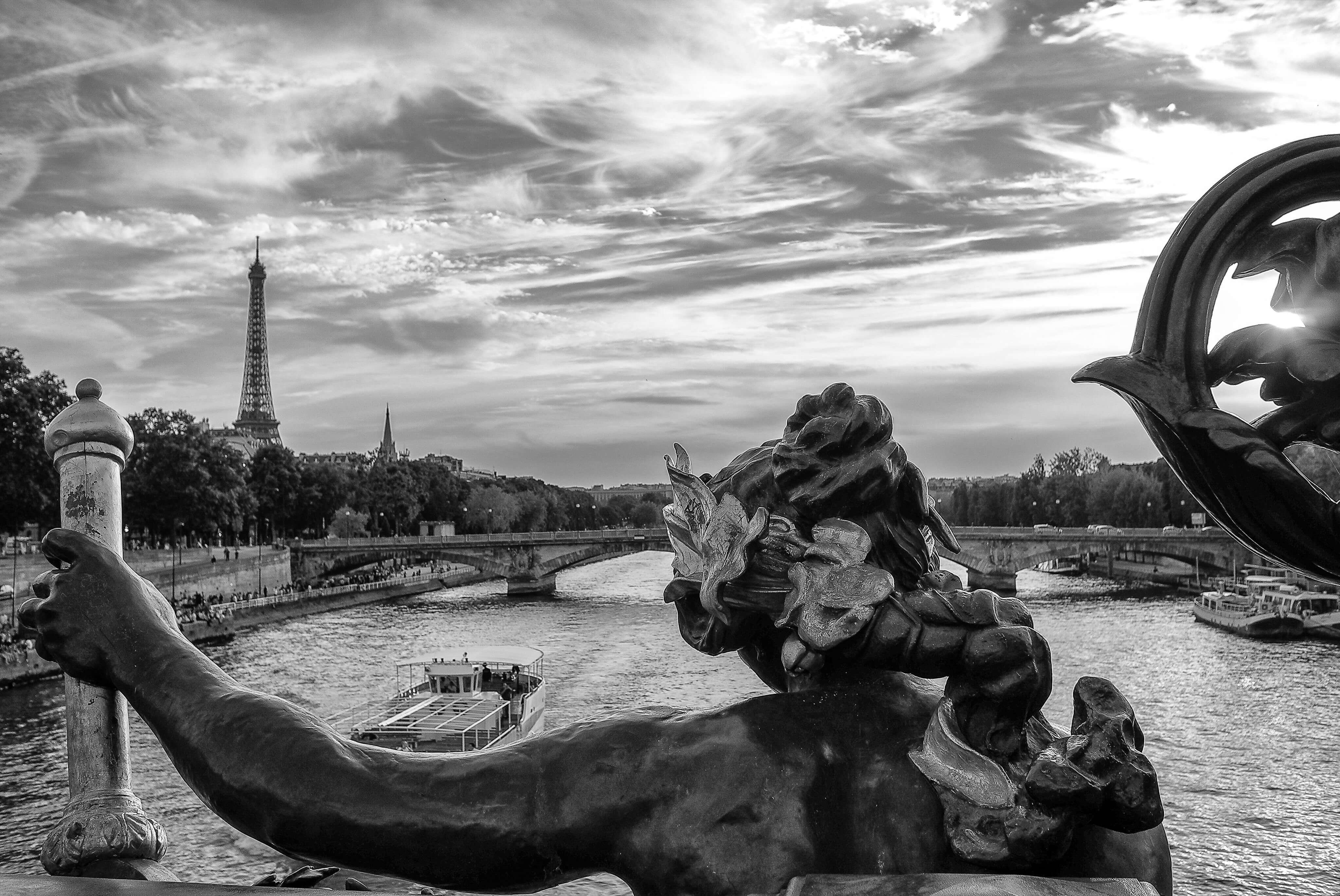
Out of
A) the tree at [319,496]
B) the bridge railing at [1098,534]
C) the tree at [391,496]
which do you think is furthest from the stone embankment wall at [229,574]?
the bridge railing at [1098,534]

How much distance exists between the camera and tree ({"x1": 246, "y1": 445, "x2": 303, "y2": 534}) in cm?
5650

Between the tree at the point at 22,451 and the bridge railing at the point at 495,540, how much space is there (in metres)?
18.9

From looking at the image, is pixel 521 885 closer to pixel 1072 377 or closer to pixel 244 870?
pixel 1072 377

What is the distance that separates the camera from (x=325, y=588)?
147 ft

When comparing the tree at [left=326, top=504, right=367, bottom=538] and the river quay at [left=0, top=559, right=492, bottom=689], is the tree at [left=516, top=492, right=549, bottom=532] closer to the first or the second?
the tree at [left=326, top=504, right=367, bottom=538]

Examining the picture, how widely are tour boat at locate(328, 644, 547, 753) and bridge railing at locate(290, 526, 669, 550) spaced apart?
22.4 meters

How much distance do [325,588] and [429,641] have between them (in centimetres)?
1409

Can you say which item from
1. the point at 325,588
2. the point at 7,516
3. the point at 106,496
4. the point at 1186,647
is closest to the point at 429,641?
the point at 7,516

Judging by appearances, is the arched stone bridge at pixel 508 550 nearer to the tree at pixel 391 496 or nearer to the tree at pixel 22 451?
the tree at pixel 391 496

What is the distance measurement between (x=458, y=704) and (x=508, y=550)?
2788 cm

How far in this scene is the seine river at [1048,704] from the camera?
45.2 ft

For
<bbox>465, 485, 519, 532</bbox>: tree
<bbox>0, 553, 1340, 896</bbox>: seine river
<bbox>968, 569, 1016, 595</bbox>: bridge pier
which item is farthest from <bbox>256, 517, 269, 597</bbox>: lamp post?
<bbox>465, 485, 519, 532</bbox>: tree

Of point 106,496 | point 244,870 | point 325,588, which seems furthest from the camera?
point 325,588

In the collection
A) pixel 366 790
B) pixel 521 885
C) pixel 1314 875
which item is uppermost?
pixel 366 790
